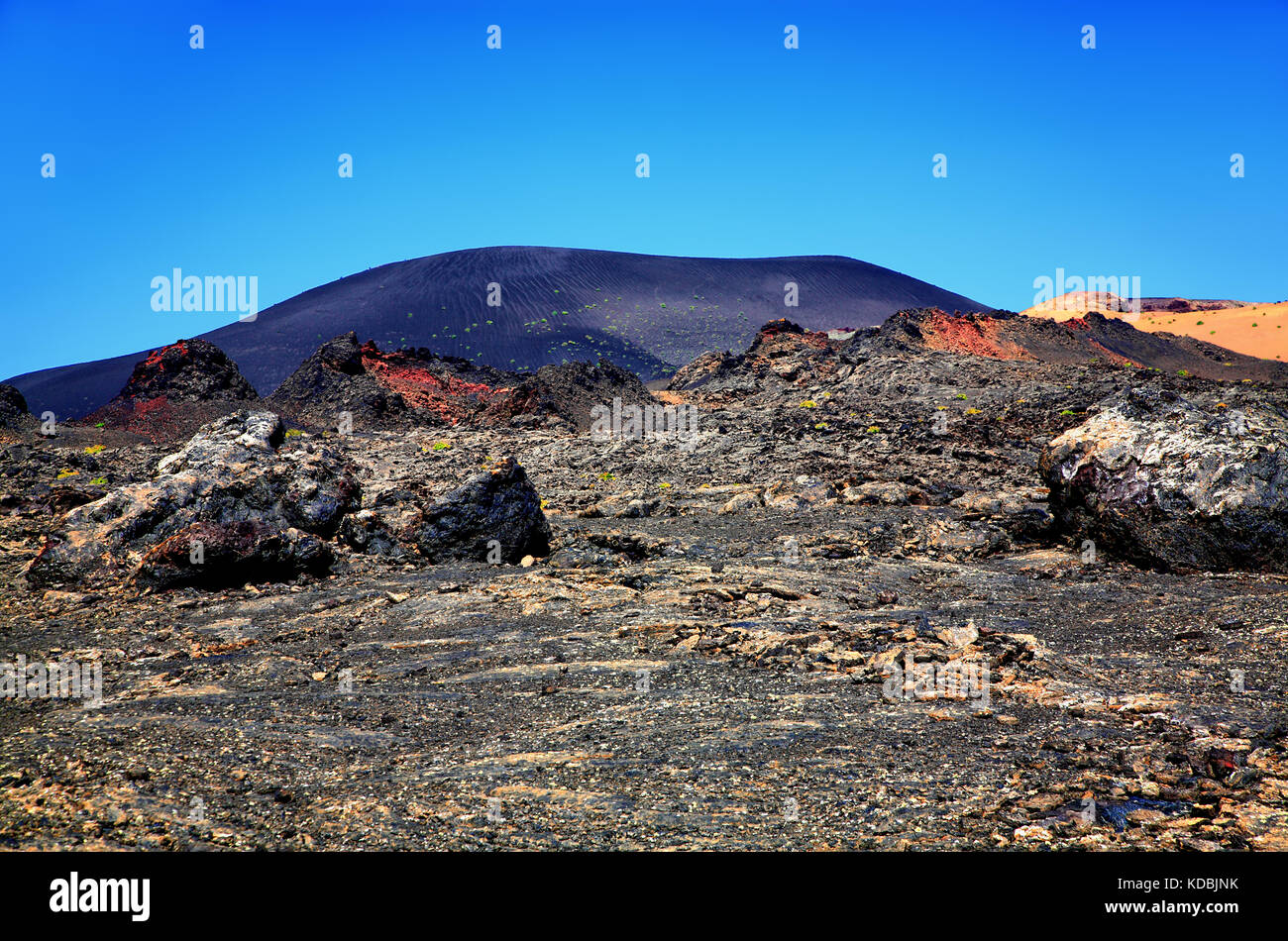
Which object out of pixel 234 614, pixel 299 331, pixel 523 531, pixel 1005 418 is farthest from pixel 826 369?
pixel 299 331

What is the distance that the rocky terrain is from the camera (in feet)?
13.5

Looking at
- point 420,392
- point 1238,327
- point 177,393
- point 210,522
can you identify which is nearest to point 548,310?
point 420,392

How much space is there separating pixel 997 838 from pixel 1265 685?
305 cm

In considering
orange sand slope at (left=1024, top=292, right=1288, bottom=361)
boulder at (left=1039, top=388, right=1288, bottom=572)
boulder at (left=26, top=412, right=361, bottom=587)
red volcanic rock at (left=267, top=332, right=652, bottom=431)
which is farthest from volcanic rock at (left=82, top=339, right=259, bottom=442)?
orange sand slope at (left=1024, top=292, right=1288, bottom=361)

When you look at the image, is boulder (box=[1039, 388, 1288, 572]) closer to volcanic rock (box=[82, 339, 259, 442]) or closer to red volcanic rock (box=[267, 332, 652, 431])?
red volcanic rock (box=[267, 332, 652, 431])

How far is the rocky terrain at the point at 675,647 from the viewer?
4105mm

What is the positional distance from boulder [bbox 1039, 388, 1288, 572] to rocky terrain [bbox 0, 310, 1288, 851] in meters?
0.03

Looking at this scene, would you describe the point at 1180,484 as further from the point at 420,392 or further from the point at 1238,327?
the point at 1238,327

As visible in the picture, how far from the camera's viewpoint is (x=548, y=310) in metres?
56.8

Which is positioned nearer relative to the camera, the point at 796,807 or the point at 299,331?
the point at 796,807

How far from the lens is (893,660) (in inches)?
239

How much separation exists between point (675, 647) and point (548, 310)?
52.0 meters

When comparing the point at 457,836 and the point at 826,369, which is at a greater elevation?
the point at 826,369
